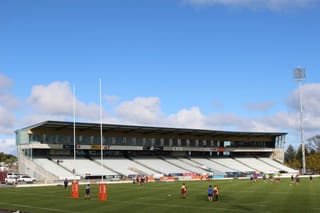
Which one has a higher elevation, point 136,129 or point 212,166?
point 136,129

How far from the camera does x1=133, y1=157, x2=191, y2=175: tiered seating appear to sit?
112625 mm

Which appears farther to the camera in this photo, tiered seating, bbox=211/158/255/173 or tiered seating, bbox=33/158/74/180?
tiered seating, bbox=211/158/255/173

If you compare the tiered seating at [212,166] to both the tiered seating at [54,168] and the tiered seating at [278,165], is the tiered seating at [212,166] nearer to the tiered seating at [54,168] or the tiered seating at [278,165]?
the tiered seating at [278,165]

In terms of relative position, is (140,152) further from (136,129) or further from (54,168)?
(54,168)

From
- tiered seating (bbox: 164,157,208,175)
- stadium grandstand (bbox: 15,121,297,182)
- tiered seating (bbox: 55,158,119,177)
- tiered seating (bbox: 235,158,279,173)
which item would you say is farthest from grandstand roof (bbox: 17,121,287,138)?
tiered seating (bbox: 55,158,119,177)

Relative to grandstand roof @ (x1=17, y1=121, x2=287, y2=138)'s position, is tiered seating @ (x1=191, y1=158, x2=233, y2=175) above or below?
below

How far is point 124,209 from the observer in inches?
1538

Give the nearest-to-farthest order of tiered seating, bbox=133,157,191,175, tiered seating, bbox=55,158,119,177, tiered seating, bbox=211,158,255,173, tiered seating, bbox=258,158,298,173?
1. tiered seating, bbox=55,158,119,177
2. tiered seating, bbox=133,157,191,175
3. tiered seating, bbox=211,158,255,173
4. tiered seating, bbox=258,158,298,173

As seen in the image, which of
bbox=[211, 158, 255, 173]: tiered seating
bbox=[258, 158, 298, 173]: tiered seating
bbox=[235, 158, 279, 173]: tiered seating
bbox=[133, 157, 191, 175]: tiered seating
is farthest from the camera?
bbox=[258, 158, 298, 173]: tiered seating

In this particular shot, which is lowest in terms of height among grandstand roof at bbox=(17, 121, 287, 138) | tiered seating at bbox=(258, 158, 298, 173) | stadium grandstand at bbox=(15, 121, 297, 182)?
tiered seating at bbox=(258, 158, 298, 173)

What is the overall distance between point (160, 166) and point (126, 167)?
9.83 m

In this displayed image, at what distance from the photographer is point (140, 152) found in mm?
127125

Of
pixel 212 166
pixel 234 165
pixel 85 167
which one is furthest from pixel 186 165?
pixel 85 167

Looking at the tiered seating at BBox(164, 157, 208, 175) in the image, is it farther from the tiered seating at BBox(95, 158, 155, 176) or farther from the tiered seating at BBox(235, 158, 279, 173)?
the tiered seating at BBox(235, 158, 279, 173)
